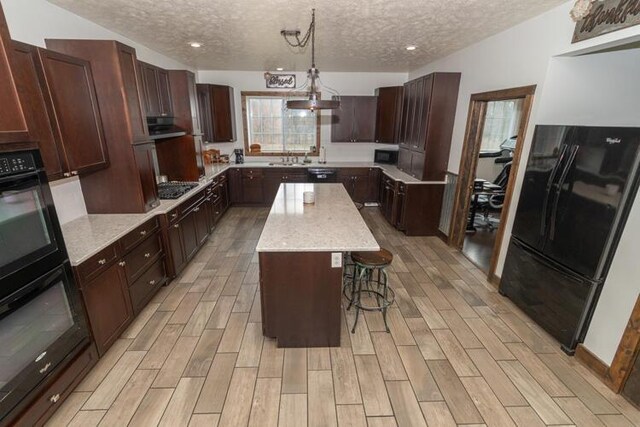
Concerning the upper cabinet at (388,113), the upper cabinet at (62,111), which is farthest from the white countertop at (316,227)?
the upper cabinet at (388,113)

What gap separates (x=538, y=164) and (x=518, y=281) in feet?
3.74

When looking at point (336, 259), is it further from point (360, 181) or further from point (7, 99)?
point (360, 181)

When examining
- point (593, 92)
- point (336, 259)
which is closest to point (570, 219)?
point (593, 92)

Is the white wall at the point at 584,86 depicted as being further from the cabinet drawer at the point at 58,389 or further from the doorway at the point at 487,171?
the cabinet drawer at the point at 58,389

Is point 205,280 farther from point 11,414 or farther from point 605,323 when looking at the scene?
point 605,323

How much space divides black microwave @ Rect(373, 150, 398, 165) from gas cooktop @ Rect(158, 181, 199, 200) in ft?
12.5

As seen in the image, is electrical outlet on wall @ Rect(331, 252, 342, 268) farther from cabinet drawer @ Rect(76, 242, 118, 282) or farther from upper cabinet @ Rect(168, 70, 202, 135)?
upper cabinet @ Rect(168, 70, 202, 135)

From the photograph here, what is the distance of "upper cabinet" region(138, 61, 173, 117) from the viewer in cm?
333

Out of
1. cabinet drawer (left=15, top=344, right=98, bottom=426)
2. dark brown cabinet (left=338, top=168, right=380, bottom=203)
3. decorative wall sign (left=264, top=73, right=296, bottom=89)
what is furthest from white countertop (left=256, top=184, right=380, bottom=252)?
decorative wall sign (left=264, top=73, right=296, bottom=89)

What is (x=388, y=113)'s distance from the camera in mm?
5844

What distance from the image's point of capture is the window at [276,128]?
6.31 meters

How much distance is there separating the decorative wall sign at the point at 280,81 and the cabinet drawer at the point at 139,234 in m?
4.13

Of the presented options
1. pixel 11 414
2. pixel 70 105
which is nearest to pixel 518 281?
pixel 11 414

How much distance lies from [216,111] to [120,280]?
4.15 metres
